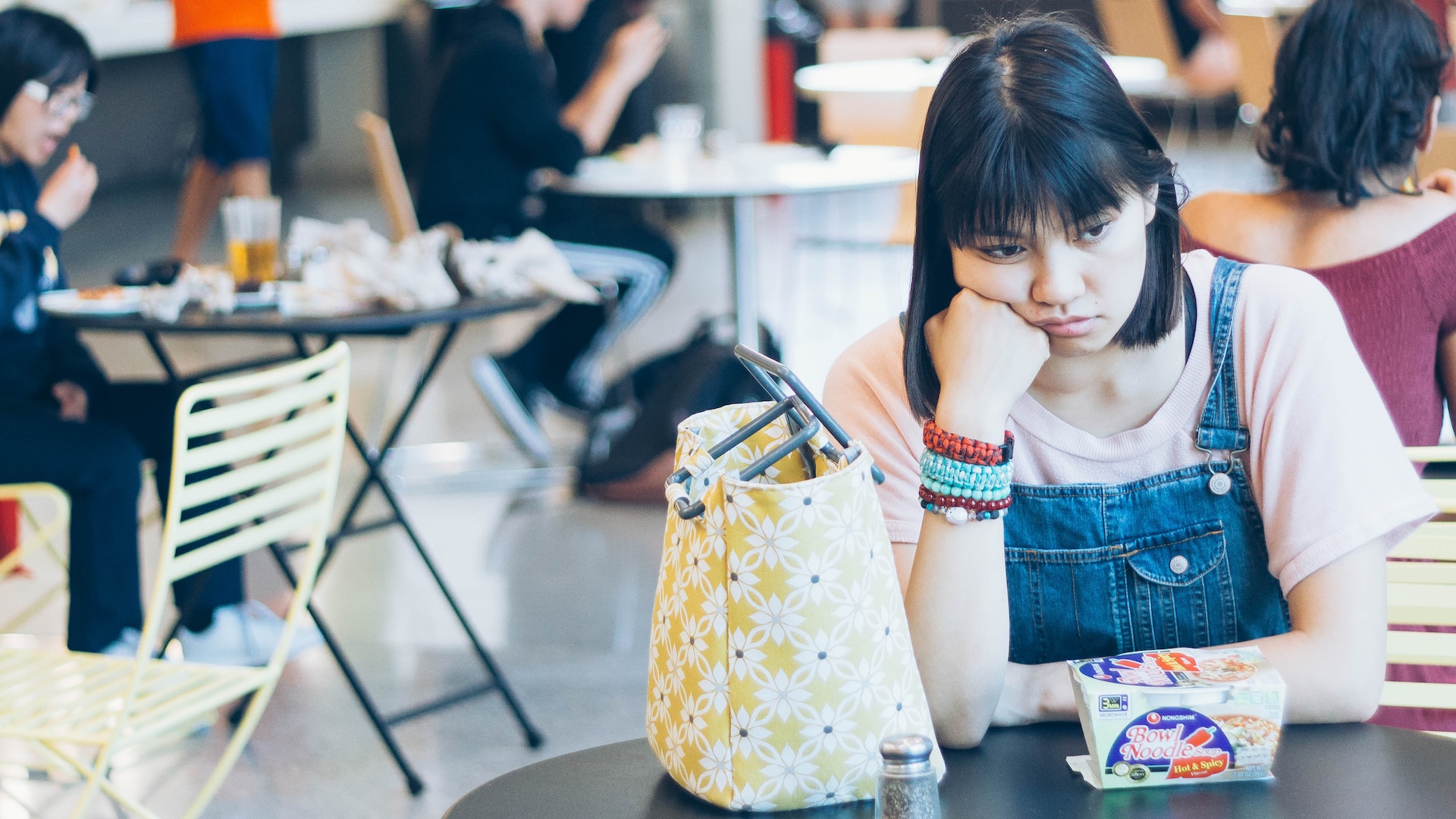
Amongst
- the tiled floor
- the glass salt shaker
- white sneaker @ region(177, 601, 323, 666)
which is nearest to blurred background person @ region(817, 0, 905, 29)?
the tiled floor

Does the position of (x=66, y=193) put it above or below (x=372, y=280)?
above

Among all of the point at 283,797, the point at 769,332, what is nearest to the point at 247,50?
the point at 769,332

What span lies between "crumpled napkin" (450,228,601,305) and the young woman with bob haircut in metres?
1.51

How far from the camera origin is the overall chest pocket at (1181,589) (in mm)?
1207

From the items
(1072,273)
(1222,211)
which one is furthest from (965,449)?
(1222,211)

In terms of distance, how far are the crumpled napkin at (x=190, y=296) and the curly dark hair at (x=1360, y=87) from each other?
1.81 meters

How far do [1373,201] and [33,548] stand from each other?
250 centimetres

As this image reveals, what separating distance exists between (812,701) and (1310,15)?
5.23 ft

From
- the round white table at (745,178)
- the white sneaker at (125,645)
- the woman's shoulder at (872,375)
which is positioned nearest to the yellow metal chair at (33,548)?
the white sneaker at (125,645)

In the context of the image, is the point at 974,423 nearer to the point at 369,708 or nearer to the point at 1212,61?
the point at 369,708

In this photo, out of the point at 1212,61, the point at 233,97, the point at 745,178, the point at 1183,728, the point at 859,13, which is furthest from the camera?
the point at 859,13

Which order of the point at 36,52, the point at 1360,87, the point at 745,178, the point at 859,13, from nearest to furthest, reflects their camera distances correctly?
1. the point at 1360,87
2. the point at 36,52
3. the point at 745,178
4. the point at 859,13

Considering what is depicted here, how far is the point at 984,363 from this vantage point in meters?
1.14

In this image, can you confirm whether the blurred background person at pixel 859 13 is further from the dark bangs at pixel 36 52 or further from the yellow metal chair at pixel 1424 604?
the yellow metal chair at pixel 1424 604
